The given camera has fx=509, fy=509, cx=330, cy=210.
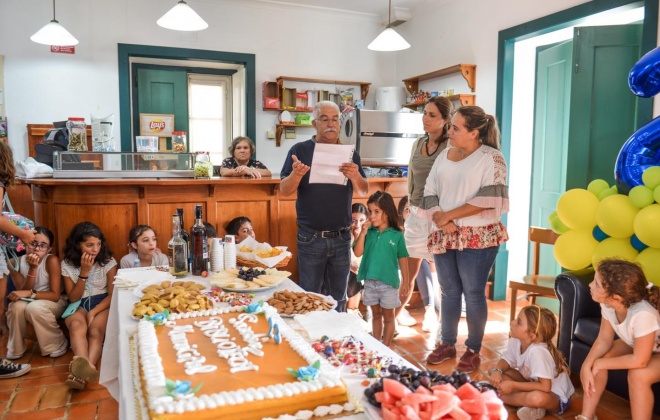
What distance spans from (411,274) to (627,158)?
1.47m

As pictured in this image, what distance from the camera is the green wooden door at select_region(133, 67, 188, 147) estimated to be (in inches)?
260

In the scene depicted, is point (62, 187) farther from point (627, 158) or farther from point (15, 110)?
point (627, 158)

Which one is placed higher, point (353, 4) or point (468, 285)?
point (353, 4)

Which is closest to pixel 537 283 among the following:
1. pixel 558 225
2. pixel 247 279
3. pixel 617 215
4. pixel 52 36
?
pixel 558 225

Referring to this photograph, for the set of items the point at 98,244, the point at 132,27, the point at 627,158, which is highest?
the point at 132,27

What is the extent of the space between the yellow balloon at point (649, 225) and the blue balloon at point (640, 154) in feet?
0.91

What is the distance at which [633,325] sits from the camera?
6.79ft

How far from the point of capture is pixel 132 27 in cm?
540

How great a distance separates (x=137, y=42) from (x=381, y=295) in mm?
4127

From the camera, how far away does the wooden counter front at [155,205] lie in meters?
3.40

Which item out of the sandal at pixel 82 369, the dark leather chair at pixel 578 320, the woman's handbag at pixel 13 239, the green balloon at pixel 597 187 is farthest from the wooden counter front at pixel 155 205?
the green balloon at pixel 597 187

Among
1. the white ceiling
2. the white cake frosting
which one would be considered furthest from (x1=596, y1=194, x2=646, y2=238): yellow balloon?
the white ceiling

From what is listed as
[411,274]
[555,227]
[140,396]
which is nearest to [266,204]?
[411,274]

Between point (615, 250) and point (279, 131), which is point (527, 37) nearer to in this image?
point (615, 250)
